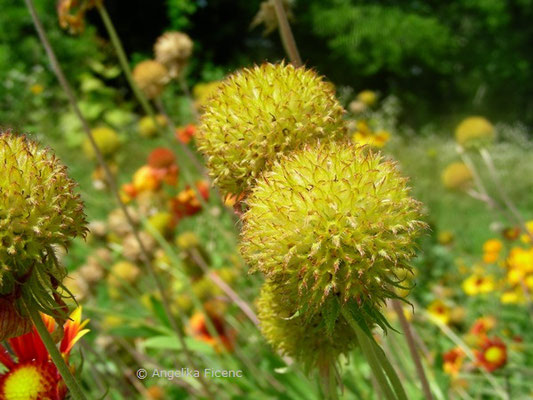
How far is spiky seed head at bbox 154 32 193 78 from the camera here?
184 cm

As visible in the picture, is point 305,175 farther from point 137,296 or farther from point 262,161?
point 137,296

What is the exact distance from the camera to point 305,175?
0.57 meters

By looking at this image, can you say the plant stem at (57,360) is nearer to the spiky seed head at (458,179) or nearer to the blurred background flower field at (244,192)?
the blurred background flower field at (244,192)

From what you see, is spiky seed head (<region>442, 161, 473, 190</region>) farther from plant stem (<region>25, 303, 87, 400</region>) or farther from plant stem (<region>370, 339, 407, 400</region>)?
plant stem (<region>25, 303, 87, 400</region>)

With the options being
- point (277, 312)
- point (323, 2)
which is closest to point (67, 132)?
point (323, 2)

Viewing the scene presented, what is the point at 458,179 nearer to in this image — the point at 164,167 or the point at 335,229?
the point at 164,167

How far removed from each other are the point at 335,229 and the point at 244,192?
0.17 metres

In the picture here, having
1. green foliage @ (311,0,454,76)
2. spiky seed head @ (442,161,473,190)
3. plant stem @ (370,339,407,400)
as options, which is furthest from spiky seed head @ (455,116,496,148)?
green foliage @ (311,0,454,76)

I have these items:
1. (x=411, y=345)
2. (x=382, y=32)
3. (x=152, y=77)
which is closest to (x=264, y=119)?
(x=411, y=345)

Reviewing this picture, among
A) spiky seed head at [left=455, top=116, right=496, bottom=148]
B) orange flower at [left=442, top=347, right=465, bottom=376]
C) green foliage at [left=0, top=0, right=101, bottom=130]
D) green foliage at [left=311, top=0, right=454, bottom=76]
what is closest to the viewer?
orange flower at [left=442, top=347, right=465, bottom=376]

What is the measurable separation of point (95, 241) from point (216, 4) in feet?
19.5

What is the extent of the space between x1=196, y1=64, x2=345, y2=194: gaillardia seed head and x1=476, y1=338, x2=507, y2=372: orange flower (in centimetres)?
96

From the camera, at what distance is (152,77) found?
1889mm

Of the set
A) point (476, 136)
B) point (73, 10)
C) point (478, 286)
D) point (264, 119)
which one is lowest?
point (478, 286)
